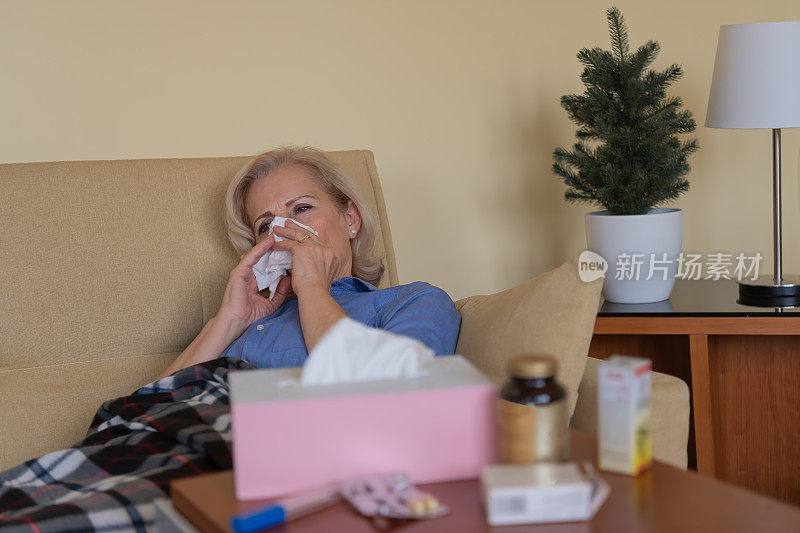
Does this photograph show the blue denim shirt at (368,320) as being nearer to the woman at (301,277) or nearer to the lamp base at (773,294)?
the woman at (301,277)

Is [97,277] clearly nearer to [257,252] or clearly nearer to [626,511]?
[257,252]

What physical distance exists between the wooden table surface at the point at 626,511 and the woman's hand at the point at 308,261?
76 cm

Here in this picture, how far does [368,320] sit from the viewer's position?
5.31 ft

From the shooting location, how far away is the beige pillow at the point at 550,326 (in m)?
1.30

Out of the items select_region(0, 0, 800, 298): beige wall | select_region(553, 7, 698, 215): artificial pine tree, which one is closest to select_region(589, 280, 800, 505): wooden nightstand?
select_region(553, 7, 698, 215): artificial pine tree

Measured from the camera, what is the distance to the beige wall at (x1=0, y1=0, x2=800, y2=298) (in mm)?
2271

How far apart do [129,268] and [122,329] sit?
12 centimetres

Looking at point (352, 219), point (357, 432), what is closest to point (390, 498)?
point (357, 432)

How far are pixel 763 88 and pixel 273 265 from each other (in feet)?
3.67

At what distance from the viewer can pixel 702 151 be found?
2.54m

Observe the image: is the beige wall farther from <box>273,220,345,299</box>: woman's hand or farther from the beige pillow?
the beige pillow

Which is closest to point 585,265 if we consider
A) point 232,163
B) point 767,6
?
point 232,163

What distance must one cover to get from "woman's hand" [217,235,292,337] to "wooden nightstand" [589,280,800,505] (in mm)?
798

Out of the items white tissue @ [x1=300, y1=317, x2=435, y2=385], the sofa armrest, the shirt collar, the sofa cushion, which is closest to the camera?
white tissue @ [x1=300, y1=317, x2=435, y2=385]
